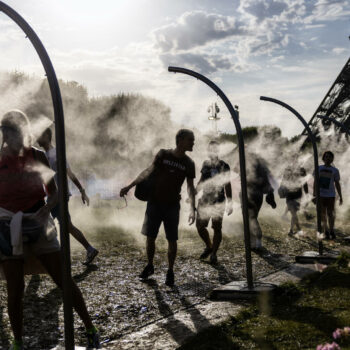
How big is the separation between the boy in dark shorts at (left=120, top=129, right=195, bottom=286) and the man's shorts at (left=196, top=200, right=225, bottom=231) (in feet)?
5.06

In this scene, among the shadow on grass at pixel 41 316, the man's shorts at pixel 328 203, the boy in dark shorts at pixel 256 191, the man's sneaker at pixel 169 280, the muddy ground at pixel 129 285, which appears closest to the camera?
the shadow on grass at pixel 41 316

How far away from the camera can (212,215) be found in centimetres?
767

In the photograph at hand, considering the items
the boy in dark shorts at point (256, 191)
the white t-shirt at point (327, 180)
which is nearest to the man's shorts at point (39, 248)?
the boy in dark shorts at point (256, 191)

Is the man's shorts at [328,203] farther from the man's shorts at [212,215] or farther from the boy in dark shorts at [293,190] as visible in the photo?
the man's shorts at [212,215]

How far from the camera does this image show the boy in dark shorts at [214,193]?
296 inches

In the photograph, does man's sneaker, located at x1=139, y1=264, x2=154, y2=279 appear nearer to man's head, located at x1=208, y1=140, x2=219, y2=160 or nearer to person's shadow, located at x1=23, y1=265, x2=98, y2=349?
person's shadow, located at x1=23, y1=265, x2=98, y2=349

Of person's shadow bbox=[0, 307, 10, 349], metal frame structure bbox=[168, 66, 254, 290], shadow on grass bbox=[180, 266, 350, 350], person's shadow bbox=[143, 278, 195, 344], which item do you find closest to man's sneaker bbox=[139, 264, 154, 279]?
person's shadow bbox=[143, 278, 195, 344]

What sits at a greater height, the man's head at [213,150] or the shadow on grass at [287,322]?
the man's head at [213,150]

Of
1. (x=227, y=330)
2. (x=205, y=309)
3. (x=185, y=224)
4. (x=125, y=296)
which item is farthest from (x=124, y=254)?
(x=185, y=224)

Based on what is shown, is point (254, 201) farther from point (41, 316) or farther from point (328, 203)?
point (41, 316)

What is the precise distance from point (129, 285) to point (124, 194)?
0.89 metres

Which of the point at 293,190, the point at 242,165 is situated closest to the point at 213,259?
the point at 242,165

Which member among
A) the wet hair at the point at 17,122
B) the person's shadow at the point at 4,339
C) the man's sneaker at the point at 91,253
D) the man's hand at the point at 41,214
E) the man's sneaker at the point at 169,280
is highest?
the wet hair at the point at 17,122

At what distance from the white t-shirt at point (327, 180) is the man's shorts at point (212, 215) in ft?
9.31
